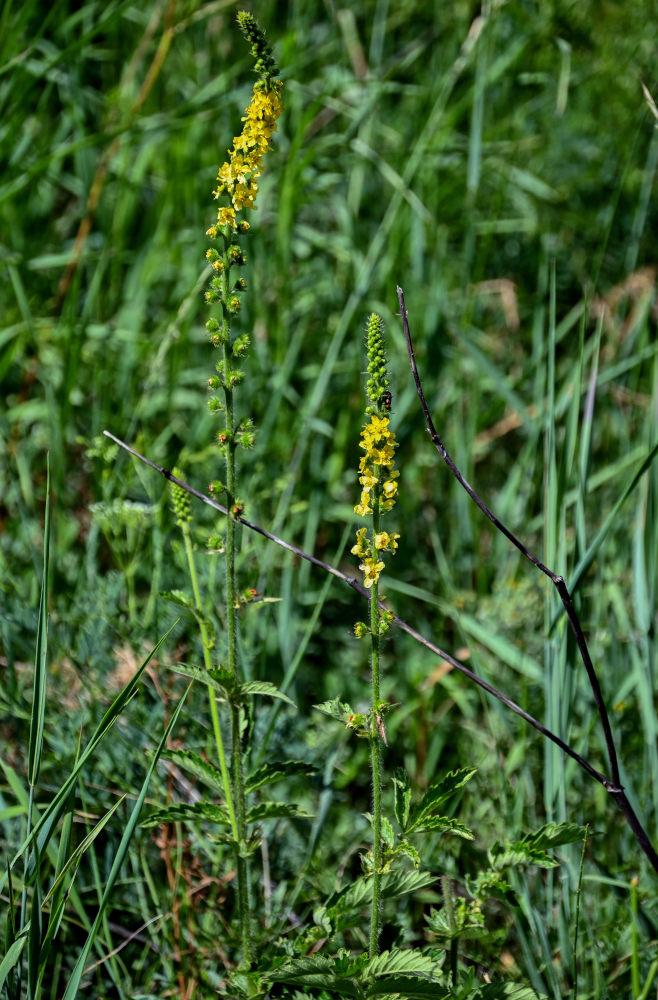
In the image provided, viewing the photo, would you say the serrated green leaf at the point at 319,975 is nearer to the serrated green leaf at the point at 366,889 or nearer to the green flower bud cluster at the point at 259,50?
the serrated green leaf at the point at 366,889

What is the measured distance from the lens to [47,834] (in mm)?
1564

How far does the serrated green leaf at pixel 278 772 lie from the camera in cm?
171

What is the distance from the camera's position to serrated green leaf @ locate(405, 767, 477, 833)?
1.53 m

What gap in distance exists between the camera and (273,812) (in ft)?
5.62

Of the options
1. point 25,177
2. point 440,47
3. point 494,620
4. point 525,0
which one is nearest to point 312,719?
point 494,620

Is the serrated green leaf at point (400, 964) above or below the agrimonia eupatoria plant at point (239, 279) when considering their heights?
below

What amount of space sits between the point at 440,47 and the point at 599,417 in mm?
1861

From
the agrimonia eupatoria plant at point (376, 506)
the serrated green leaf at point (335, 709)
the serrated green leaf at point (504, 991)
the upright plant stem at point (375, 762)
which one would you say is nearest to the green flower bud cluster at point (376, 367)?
the agrimonia eupatoria plant at point (376, 506)

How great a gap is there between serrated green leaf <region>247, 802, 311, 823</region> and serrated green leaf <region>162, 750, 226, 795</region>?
0.07 m

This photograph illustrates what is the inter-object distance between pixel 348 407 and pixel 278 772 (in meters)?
1.90

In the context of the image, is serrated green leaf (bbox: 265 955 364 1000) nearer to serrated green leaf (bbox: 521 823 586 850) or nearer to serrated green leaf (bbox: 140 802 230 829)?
serrated green leaf (bbox: 140 802 230 829)

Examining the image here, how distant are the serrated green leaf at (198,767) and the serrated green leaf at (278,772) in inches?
2.2

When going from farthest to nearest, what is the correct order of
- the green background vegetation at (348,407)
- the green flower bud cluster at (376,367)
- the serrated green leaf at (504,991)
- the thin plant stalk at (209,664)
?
the green background vegetation at (348,407)
the thin plant stalk at (209,664)
the serrated green leaf at (504,991)
the green flower bud cluster at (376,367)

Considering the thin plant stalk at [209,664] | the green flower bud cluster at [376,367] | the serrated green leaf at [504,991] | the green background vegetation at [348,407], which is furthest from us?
the green background vegetation at [348,407]
